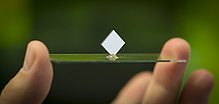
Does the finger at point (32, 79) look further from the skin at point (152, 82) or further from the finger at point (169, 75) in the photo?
the finger at point (169, 75)

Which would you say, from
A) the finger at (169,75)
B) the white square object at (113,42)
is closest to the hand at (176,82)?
the finger at (169,75)

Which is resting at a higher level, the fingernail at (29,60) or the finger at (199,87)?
the finger at (199,87)

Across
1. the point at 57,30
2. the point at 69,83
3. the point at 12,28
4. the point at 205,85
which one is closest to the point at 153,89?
the point at 205,85

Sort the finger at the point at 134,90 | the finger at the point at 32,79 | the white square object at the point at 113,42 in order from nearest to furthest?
the finger at the point at 32,79, the white square object at the point at 113,42, the finger at the point at 134,90

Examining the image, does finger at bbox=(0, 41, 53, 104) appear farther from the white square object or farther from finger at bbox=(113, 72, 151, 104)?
finger at bbox=(113, 72, 151, 104)

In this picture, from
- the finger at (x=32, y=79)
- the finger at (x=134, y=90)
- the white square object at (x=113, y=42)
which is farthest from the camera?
the finger at (x=134, y=90)

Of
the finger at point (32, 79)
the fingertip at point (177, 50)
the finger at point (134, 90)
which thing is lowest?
the finger at point (32, 79)

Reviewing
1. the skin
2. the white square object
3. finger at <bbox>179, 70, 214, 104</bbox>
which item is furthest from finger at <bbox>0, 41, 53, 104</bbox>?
finger at <bbox>179, 70, 214, 104</bbox>
